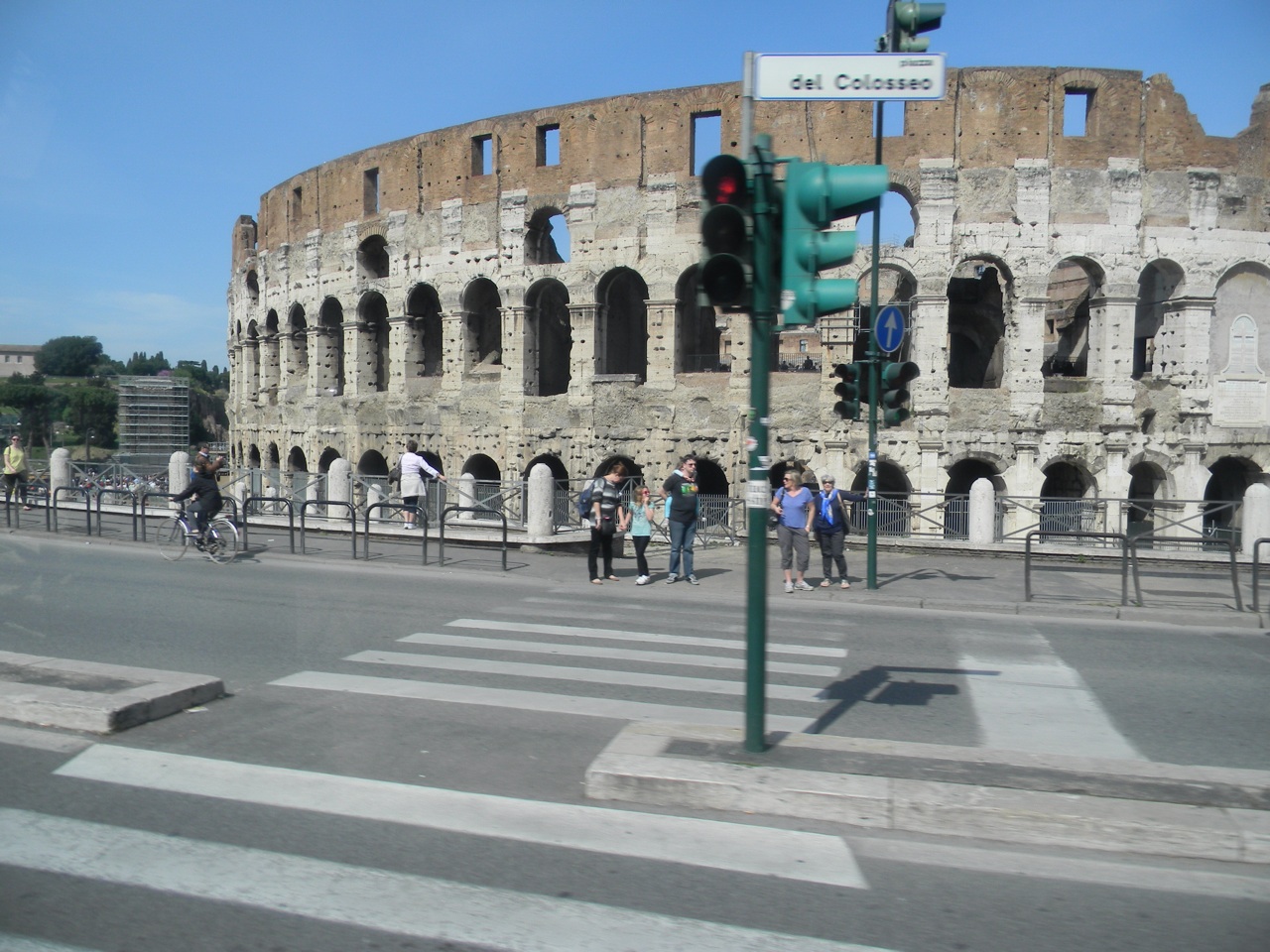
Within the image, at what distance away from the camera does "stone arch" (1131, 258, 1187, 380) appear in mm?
23844

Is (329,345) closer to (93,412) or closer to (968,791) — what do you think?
(968,791)

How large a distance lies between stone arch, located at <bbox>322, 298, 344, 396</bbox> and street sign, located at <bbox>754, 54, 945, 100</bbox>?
96.2 ft

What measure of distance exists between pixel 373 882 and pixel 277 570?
10735 millimetres

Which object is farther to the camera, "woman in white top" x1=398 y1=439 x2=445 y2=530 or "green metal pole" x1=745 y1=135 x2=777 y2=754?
"woman in white top" x1=398 y1=439 x2=445 y2=530

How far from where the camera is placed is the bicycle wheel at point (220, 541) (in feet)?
47.5

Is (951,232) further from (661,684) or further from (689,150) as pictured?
(661,684)

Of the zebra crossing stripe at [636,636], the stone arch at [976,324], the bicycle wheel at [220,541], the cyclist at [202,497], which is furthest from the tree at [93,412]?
the zebra crossing stripe at [636,636]

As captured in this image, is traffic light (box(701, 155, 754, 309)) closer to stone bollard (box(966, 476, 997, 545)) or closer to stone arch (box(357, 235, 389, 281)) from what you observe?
stone bollard (box(966, 476, 997, 545))

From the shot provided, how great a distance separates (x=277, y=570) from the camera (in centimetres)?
1390

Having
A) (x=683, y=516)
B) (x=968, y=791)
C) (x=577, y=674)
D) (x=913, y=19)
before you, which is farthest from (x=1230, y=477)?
(x=968, y=791)

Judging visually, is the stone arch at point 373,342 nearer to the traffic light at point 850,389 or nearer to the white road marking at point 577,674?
the traffic light at point 850,389

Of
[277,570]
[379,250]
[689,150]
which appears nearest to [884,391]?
[277,570]

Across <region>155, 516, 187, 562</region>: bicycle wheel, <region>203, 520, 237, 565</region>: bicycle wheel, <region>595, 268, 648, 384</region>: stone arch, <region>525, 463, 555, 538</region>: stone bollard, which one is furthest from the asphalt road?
<region>595, 268, 648, 384</region>: stone arch

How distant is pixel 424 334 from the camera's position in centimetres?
3091
